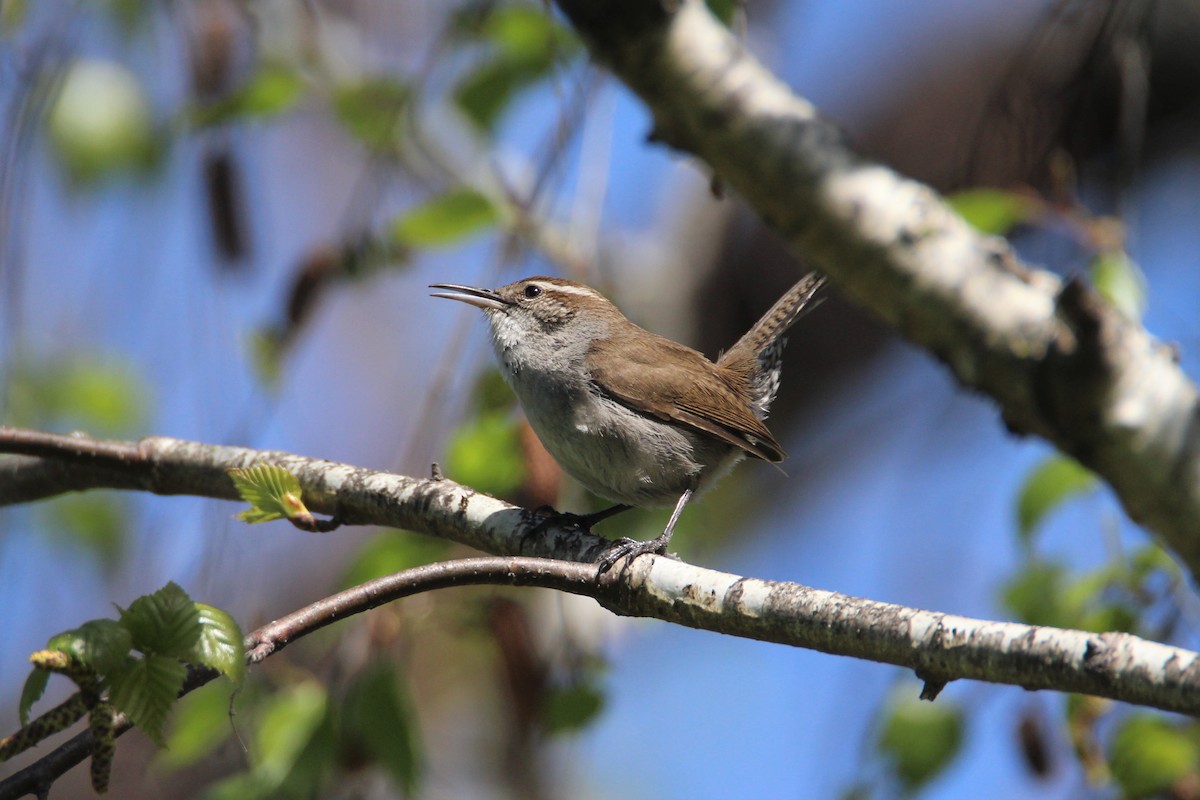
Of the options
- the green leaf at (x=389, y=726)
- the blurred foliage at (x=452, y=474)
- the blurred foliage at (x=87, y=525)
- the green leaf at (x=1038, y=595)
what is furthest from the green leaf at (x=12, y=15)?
the green leaf at (x=1038, y=595)

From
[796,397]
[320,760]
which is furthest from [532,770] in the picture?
[320,760]

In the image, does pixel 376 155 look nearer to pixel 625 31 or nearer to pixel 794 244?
pixel 625 31

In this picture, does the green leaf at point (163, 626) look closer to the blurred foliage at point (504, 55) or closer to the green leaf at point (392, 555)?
the green leaf at point (392, 555)

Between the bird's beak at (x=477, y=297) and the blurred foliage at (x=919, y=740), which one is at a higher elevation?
the bird's beak at (x=477, y=297)

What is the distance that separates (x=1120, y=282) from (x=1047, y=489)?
0.66 metres

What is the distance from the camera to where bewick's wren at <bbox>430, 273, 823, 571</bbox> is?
3801mm

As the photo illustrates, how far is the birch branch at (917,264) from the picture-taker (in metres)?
2.59

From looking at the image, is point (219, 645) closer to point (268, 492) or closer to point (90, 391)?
point (268, 492)

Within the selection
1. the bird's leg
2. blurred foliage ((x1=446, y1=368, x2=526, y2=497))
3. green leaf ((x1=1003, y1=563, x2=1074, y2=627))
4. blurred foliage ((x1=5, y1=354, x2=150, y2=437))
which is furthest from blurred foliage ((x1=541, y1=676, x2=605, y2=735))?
blurred foliage ((x1=5, y1=354, x2=150, y2=437))

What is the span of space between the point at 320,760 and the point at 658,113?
2007 millimetres

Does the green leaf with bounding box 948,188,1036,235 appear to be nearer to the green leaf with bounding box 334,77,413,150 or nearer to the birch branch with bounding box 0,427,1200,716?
the birch branch with bounding box 0,427,1200,716

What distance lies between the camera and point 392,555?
10.8 ft

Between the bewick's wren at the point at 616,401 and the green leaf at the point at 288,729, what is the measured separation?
3.70 feet

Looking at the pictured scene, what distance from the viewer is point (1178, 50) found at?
5668 millimetres
